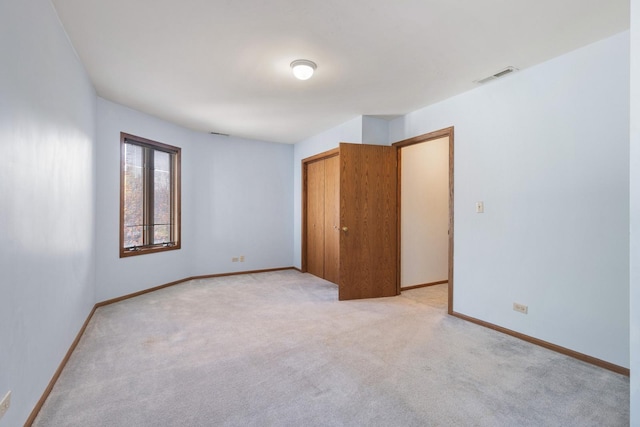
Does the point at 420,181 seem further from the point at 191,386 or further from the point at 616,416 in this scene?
the point at 191,386

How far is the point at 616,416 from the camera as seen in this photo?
1803mm

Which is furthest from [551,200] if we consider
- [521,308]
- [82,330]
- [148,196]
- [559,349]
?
[148,196]

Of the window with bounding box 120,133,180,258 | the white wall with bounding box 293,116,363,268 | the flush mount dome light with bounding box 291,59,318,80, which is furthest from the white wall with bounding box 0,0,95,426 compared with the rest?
the white wall with bounding box 293,116,363,268

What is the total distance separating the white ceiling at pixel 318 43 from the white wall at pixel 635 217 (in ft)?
2.38

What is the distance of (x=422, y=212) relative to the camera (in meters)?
4.70

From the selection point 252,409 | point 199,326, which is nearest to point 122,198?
point 199,326

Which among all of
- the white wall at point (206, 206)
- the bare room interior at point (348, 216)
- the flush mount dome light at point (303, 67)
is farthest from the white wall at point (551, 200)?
the white wall at point (206, 206)

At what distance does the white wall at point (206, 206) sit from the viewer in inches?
150

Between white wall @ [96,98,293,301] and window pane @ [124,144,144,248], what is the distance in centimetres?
23

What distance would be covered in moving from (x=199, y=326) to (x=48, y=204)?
1.72 m

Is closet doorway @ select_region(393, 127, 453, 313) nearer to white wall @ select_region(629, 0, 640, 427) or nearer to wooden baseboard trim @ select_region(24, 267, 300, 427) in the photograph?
wooden baseboard trim @ select_region(24, 267, 300, 427)

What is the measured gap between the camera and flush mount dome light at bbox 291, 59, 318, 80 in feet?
8.87

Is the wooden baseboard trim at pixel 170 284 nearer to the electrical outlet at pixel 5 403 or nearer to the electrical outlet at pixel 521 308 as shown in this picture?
the electrical outlet at pixel 5 403

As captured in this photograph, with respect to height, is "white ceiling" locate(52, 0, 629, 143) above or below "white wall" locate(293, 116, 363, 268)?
above
